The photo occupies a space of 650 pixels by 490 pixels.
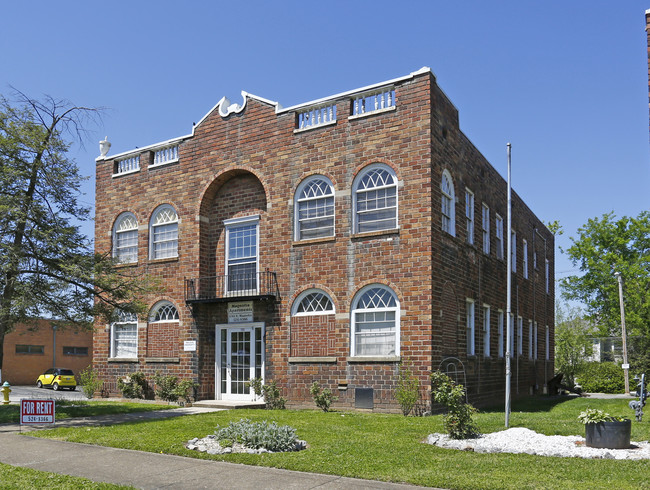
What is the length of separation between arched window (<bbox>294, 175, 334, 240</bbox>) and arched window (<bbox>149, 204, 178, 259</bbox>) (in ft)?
17.0

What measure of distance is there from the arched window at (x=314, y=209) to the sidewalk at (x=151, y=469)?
943 cm

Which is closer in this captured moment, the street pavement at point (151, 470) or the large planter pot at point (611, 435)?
the street pavement at point (151, 470)

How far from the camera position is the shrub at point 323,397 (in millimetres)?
17734

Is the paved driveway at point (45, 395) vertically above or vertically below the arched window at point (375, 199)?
below

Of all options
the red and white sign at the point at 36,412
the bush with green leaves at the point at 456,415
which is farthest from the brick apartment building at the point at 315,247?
the red and white sign at the point at 36,412

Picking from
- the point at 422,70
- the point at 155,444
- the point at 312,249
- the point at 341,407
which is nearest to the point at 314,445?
the point at 155,444

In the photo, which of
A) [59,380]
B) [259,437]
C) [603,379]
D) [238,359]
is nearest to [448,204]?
[238,359]

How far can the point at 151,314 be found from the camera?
23.0 m

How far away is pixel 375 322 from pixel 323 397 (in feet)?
8.05

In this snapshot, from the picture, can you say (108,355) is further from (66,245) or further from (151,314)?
(66,245)

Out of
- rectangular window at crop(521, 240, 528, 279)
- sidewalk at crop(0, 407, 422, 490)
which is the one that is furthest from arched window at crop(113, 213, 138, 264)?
rectangular window at crop(521, 240, 528, 279)

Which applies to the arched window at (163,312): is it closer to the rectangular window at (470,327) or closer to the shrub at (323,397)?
the shrub at (323,397)

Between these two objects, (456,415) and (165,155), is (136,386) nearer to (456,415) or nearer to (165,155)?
(165,155)

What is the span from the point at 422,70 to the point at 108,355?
1507 cm
